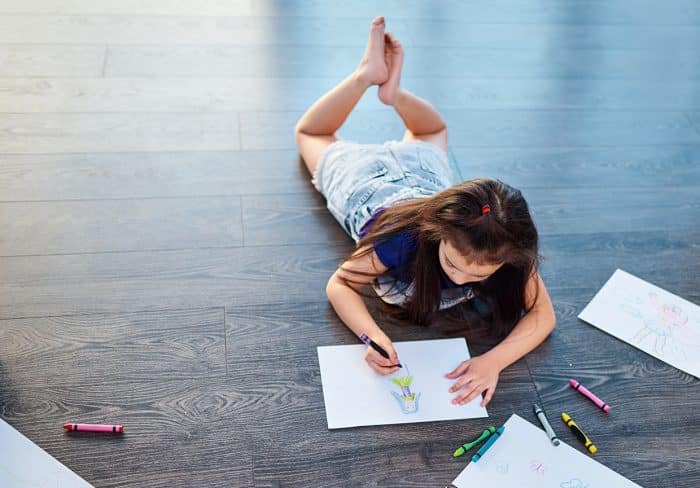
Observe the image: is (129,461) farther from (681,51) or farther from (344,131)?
(681,51)

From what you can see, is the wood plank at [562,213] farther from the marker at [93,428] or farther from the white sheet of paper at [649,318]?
the marker at [93,428]

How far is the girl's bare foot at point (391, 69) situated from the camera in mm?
1840

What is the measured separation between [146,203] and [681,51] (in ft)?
5.68

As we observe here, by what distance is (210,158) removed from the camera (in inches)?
74.8

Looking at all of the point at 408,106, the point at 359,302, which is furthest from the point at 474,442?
the point at 408,106

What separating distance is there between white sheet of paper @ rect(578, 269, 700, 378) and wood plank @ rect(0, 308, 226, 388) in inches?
30.0

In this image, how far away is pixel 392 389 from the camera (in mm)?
1423

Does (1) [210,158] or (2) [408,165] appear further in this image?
(1) [210,158]

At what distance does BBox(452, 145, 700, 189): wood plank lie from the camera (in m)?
1.96

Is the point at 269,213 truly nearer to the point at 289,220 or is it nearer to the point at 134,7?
the point at 289,220

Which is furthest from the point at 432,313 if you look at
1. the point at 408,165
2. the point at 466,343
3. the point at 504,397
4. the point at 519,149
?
the point at 519,149

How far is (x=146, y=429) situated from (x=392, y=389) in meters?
0.43

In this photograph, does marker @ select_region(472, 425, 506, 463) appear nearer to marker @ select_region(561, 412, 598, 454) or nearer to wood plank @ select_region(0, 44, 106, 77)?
marker @ select_region(561, 412, 598, 454)

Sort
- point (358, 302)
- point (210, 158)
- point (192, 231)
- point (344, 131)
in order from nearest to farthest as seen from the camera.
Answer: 1. point (358, 302)
2. point (192, 231)
3. point (210, 158)
4. point (344, 131)
